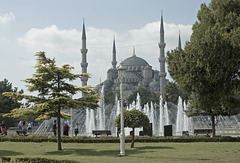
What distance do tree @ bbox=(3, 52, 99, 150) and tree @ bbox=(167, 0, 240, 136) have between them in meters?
5.17

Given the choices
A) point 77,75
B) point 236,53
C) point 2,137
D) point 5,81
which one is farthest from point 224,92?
point 5,81

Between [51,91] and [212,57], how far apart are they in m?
8.51

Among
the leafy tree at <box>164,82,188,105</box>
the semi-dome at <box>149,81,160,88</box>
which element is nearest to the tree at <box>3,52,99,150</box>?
the leafy tree at <box>164,82,188,105</box>

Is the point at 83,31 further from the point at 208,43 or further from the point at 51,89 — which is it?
the point at 208,43

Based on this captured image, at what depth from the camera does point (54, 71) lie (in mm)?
18406

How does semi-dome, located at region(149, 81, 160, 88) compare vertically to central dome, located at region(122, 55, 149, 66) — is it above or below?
below

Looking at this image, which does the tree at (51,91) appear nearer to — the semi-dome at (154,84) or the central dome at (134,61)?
the semi-dome at (154,84)

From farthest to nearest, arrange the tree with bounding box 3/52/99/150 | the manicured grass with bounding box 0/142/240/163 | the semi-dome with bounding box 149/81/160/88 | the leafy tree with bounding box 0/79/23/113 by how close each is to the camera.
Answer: the semi-dome with bounding box 149/81/160/88 → the leafy tree with bounding box 0/79/23/113 → the tree with bounding box 3/52/99/150 → the manicured grass with bounding box 0/142/240/163

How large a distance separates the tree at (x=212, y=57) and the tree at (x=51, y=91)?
5166 mm

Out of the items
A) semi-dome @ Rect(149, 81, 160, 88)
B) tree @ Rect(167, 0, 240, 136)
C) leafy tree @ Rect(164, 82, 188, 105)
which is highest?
semi-dome @ Rect(149, 81, 160, 88)

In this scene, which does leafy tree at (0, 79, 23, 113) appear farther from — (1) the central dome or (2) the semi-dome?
(1) the central dome

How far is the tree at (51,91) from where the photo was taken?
18250mm

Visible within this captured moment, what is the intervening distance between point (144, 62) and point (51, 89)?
367 ft

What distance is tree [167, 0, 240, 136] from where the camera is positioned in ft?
45.8
